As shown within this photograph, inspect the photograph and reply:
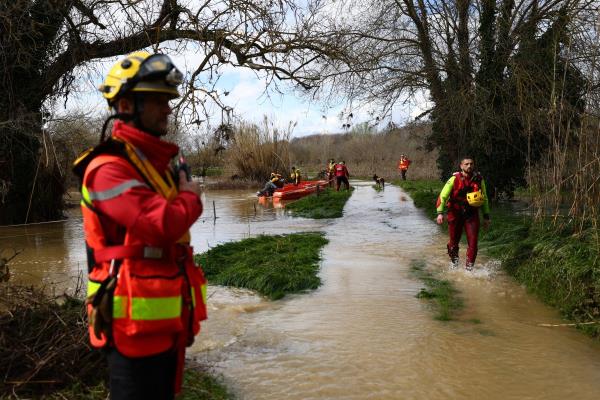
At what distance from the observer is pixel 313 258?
9.90 metres

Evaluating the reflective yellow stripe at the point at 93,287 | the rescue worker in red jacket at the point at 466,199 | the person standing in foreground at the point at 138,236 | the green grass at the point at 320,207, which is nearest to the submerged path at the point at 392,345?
the rescue worker in red jacket at the point at 466,199

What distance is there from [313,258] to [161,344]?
7.64m

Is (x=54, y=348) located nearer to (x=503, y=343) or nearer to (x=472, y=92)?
(x=503, y=343)

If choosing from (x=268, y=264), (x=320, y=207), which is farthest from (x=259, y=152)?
(x=268, y=264)

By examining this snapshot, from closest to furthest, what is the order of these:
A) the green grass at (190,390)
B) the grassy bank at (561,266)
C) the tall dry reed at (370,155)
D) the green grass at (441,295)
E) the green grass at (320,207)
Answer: the green grass at (190,390), the grassy bank at (561,266), the green grass at (441,295), the green grass at (320,207), the tall dry reed at (370,155)

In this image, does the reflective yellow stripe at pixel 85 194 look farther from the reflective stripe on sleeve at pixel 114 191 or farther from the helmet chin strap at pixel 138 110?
the helmet chin strap at pixel 138 110

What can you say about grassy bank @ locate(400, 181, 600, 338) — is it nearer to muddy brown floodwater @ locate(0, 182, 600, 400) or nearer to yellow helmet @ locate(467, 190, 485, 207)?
muddy brown floodwater @ locate(0, 182, 600, 400)

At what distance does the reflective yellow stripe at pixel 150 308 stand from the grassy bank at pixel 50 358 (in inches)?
68.8

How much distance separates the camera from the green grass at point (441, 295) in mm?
6504

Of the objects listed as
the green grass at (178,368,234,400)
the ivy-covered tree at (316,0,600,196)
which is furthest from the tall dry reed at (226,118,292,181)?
the green grass at (178,368,234,400)

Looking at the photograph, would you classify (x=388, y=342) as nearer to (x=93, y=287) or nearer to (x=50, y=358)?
(x=50, y=358)

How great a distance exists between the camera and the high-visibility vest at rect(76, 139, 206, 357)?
2.24 m

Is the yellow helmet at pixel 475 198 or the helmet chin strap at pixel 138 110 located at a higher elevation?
the helmet chin strap at pixel 138 110

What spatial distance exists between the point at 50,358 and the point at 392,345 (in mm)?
3219
